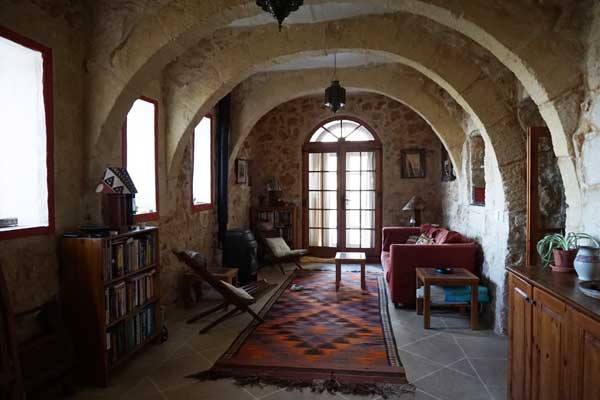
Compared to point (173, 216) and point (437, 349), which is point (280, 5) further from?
point (173, 216)

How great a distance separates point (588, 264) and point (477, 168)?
10.4 ft

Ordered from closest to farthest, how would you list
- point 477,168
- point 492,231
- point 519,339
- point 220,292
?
point 519,339
point 220,292
point 492,231
point 477,168

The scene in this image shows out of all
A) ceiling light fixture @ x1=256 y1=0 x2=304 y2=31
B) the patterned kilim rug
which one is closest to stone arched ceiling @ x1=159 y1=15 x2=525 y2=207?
the patterned kilim rug

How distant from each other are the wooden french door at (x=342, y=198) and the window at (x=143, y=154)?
12.8 ft

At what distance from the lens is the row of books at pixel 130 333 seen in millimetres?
2939

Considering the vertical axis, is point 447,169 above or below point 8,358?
above

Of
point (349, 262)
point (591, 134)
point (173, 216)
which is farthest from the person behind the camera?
point (349, 262)

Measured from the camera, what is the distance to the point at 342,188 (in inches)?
310

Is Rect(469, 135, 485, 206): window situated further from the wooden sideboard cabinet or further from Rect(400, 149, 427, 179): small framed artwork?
the wooden sideboard cabinet

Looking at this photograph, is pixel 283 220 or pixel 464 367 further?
pixel 283 220

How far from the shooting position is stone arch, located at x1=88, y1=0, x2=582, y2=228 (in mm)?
2719

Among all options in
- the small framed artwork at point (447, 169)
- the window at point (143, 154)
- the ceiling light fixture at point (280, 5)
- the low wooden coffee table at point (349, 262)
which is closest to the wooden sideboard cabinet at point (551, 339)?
the ceiling light fixture at point (280, 5)

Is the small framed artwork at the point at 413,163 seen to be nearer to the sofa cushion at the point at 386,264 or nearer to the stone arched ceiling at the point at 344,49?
the sofa cushion at the point at 386,264

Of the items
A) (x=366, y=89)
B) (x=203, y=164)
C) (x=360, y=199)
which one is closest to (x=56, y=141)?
(x=203, y=164)
